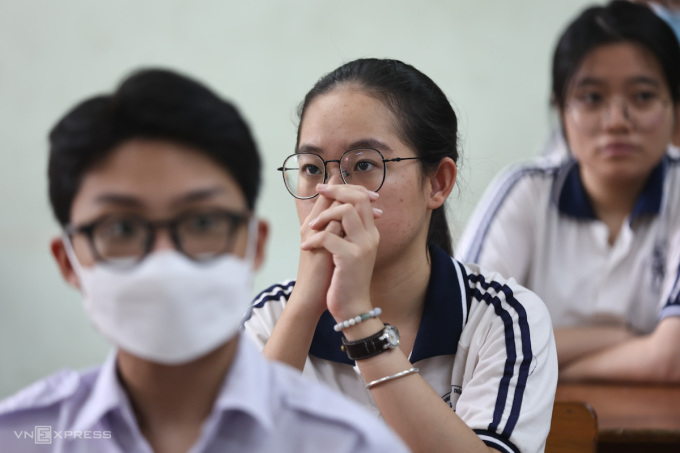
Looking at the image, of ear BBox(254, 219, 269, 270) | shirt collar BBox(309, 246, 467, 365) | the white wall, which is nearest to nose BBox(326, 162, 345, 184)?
shirt collar BBox(309, 246, 467, 365)

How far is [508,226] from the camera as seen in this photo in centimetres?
239

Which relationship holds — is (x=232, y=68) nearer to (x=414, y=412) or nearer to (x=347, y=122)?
(x=347, y=122)

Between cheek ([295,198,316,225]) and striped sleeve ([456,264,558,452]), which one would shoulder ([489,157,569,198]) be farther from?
cheek ([295,198,316,225])

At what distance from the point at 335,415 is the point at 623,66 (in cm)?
178

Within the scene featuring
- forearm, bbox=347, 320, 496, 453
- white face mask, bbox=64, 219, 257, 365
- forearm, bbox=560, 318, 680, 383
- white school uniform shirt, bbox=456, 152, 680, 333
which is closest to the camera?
white face mask, bbox=64, 219, 257, 365

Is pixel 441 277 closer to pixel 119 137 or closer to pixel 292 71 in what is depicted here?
pixel 119 137

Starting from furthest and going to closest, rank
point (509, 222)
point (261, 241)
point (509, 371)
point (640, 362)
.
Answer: point (509, 222) → point (640, 362) → point (509, 371) → point (261, 241)

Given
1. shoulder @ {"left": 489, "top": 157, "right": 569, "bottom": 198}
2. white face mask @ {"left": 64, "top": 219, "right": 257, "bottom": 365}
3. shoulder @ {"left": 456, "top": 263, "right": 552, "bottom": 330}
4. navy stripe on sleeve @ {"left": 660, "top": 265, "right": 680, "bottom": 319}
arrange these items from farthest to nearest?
shoulder @ {"left": 489, "top": 157, "right": 569, "bottom": 198}
navy stripe on sleeve @ {"left": 660, "top": 265, "right": 680, "bottom": 319}
shoulder @ {"left": 456, "top": 263, "right": 552, "bottom": 330}
white face mask @ {"left": 64, "top": 219, "right": 257, "bottom": 365}

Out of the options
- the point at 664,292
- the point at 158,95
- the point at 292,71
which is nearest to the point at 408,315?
the point at 158,95

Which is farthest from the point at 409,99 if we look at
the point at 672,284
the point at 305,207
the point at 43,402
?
the point at 672,284

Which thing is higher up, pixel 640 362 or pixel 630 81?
pixel 630 81

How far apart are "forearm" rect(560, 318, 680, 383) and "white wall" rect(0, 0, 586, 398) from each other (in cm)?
120

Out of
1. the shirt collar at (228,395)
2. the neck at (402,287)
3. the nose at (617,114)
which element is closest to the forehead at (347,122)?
the neck at (402,287)

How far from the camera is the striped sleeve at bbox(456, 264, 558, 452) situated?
1.29 m
